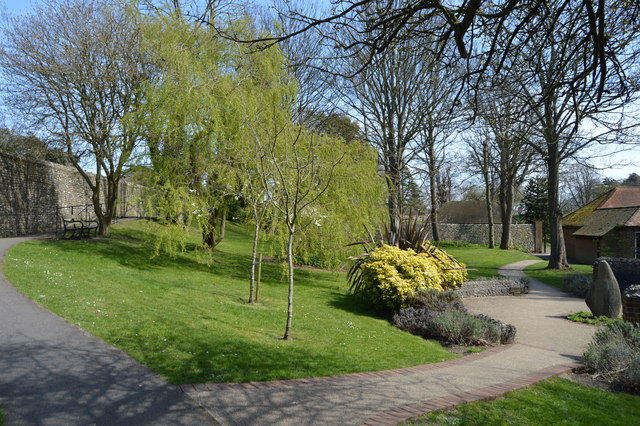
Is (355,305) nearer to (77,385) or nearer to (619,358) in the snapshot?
(619,358)

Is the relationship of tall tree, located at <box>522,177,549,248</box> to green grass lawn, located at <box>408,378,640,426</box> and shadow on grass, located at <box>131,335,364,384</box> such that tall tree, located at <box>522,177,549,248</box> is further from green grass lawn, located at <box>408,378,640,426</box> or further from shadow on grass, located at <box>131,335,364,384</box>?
shadow on grass, located at <box>131,335,364,384</box>

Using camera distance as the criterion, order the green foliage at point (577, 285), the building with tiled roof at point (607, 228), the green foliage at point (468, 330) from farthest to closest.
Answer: the building with tiled roof at point (607, 228) → the green foliage at point (577, 285) → the green foliage at point (468, 330)

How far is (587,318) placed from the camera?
416 inches

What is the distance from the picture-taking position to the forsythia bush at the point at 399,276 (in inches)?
433

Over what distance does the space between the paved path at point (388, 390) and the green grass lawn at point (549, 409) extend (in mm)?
177

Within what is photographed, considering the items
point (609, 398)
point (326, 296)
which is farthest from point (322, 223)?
point (609, 398)

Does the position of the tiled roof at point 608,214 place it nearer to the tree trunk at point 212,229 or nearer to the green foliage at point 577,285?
the green foliage at point 577,285

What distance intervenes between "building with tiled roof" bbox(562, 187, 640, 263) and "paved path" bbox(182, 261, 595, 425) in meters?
20.1

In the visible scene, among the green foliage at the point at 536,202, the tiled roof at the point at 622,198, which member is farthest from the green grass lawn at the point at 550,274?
the green foliage at the point at 536,202

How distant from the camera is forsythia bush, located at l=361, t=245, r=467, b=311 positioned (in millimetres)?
11000

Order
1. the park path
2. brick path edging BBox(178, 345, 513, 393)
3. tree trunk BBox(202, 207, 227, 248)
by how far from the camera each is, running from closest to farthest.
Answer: the park path
brick path edging BBox(178, 345, 513, 393)
tree trunk BBox(202, 207, 227, 248)

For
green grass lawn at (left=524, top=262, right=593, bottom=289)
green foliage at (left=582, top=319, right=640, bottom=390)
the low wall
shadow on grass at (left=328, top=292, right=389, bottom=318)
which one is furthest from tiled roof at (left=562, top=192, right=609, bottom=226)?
green foliage at (left=582, top=319, right=640, bottom=390)

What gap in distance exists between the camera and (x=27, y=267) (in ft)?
36.2

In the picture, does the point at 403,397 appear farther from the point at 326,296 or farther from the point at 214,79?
the point at 214,79
